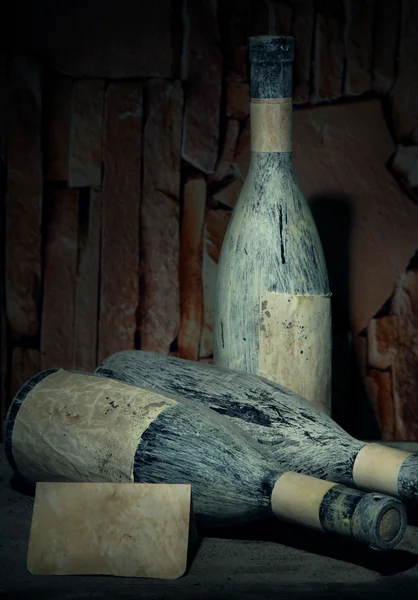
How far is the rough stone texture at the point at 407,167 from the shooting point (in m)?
1.30

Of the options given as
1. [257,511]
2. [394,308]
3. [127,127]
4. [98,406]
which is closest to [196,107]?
[127,127]

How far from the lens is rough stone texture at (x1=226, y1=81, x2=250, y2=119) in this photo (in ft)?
4.30

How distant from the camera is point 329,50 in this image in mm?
1290

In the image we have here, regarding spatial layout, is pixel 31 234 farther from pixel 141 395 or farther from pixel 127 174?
pixel 141 395

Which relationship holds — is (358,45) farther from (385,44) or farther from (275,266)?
(275,266)

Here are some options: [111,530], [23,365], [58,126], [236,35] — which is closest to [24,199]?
[58,126]

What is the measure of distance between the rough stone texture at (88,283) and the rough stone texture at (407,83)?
37cm

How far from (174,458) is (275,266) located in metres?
0.27

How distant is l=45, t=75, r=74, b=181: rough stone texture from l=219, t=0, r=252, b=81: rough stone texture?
0.19 metres

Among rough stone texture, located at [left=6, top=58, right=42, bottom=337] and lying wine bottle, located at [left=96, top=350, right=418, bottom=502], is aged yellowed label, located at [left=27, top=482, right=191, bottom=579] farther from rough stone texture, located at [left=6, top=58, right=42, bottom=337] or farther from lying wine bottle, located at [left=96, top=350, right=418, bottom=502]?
rough stone texture, located at [left=6, top=58, right=42, bottom=337]

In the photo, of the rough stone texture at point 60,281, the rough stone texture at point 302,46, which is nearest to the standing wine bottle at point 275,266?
the rough stone texture at point 302,46

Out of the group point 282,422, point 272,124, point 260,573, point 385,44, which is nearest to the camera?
point 260,573

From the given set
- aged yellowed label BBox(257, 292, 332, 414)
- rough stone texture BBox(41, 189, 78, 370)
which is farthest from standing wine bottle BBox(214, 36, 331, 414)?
rough stone texture BBox(41, 189, 78, 370)

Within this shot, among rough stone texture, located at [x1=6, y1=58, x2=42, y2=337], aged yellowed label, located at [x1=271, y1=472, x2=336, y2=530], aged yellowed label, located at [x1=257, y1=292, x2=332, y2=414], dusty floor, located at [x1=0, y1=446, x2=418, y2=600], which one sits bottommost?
dusty floor, located at [x1=0, y1=446, x2=418, y2=600]
